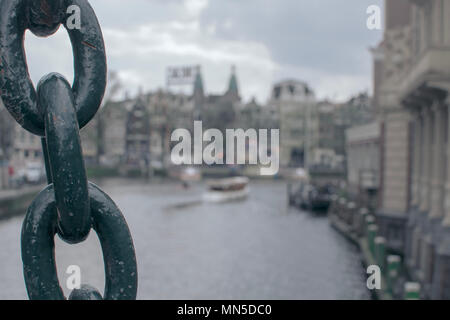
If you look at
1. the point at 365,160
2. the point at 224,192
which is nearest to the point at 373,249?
the point at 365,160

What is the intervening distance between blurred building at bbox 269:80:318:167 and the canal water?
3245cm

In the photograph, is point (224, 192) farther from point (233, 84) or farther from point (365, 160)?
point (233, 84)

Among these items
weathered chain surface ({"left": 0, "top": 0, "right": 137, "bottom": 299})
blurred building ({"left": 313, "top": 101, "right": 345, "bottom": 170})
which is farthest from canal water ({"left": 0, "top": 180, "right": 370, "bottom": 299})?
blurred building ({"left": 313, "top": 101, "right": 345, "bottom": 170})

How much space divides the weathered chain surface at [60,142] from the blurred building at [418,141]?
10.8 m

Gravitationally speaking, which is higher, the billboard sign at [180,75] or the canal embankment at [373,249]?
the billboard sign at [180,75]

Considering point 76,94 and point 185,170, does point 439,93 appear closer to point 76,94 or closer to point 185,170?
point 76,94

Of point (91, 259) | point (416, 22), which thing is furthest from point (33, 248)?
point (91, 259)

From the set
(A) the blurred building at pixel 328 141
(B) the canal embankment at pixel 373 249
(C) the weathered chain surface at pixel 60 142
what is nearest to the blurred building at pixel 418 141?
(B) the canal embankment at pixel 373 249

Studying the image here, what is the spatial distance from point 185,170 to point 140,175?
5277 mm

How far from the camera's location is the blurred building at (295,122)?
71875 millimetres

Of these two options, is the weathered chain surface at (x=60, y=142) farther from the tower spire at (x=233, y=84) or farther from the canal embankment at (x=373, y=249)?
the tower spire at (x=233, y=84)

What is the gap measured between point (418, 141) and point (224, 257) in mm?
8864

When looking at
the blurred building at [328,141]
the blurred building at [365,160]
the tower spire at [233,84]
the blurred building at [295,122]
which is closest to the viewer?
the blurred building at [365,160]

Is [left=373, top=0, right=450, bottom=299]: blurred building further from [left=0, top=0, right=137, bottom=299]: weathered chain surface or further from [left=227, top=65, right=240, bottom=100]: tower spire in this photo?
[left=227, top=65, right=240, bottom=100]: tower spire
